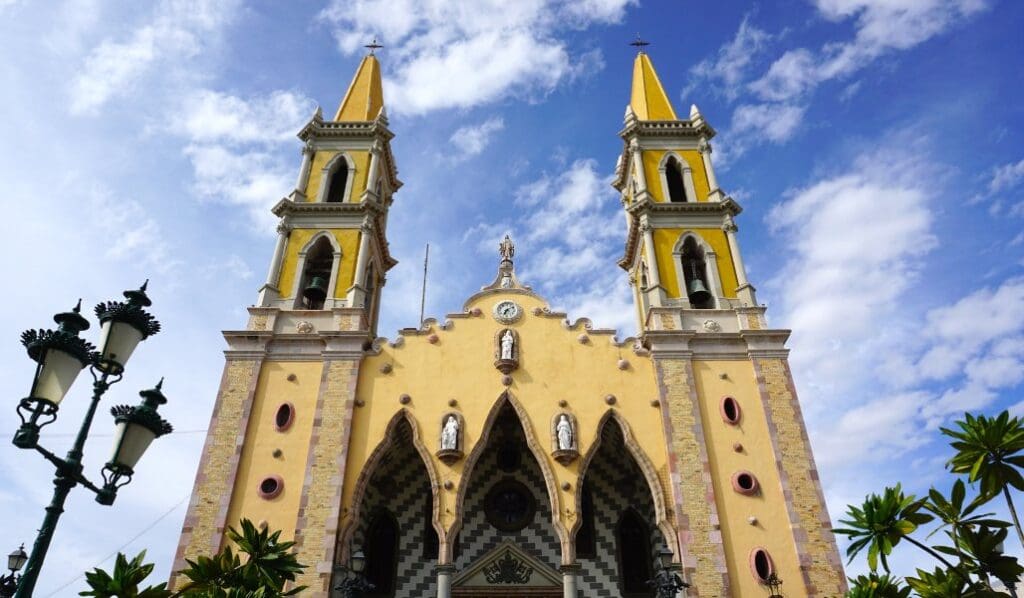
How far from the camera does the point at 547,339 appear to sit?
2119 centimetres

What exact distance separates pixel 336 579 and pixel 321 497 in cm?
206

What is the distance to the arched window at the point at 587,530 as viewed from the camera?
19.8 meters

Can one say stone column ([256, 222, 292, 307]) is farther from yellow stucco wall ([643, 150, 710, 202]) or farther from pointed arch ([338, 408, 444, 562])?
yellow stucco wall ([643, 150, 710, 202])

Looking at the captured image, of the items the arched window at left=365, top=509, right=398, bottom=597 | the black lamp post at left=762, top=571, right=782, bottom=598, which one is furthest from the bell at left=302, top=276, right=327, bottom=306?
the black lamp post at left=762, top=571, right=782, bottom=598

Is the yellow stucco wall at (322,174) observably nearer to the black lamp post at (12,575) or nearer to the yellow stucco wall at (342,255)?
the yellow stucco wall at (342,255)

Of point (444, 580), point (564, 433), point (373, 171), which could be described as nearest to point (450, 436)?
point (564, 433)

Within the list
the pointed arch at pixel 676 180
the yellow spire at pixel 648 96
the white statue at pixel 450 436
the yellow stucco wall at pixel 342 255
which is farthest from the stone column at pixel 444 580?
the yellow spire at pixel 648 96

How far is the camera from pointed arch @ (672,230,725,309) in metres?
22.3

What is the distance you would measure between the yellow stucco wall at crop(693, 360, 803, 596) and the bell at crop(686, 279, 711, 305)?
268 cm

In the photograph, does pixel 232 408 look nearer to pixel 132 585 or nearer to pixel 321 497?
pixel 321 497

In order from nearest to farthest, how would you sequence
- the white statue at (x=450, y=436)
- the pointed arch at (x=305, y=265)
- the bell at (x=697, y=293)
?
the white statue at (x=450, y=436), the pointed arch at (x=305, y=265), the bell at (x=697, y=293)

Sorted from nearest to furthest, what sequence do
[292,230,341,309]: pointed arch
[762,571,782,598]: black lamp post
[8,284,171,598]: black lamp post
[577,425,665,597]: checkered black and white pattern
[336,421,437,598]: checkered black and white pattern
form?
[8,284,171,598]: black lamp post → [762,571,782,598]: black lamp post → [336,421,437,598]: checkered black and white pattern → [577,425,665,597]: checkered black and white pattern → [292,230,341,309]: pointed arch

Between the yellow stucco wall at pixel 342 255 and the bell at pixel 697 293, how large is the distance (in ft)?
35.2

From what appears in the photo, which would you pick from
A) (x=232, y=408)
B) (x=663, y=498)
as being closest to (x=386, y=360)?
(x=232, y=408)
